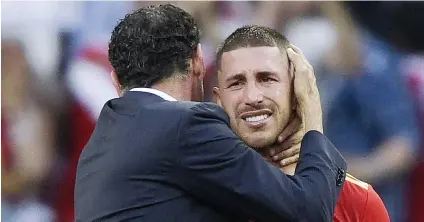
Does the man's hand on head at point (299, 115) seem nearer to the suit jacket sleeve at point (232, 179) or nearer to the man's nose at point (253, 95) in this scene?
the man's nose at point (253, 95)

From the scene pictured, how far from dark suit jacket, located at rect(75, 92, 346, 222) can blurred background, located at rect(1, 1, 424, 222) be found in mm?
1705

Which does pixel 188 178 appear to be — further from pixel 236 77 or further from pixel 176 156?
pixel 236 77

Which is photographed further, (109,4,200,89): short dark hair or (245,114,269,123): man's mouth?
(245,114,269,123): man's mouth

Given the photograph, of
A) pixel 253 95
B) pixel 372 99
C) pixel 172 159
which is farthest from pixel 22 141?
pixel 172 159

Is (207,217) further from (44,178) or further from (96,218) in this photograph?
(44,178)

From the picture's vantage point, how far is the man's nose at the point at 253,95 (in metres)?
2.17

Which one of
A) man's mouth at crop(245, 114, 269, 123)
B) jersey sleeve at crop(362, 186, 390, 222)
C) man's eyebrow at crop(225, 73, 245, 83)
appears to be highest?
man's eyebrow at crop(225, 73, 245, 83)

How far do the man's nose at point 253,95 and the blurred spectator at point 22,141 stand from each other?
149 cm

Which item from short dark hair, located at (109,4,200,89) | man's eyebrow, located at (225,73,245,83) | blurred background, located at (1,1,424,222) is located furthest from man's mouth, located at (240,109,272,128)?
blurred background, located at (1,1,424,222)

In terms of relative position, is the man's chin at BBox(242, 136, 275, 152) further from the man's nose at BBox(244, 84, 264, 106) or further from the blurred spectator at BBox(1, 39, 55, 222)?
the blurred spectator at BBox(1, 39, 55, 222)

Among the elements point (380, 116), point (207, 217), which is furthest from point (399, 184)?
point (207, 217)

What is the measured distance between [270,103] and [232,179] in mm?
530

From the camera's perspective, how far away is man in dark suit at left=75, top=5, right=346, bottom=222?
1.70m

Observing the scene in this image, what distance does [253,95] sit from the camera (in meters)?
2.18
